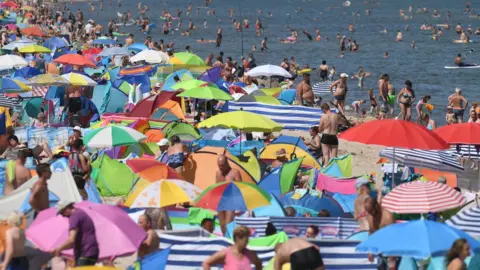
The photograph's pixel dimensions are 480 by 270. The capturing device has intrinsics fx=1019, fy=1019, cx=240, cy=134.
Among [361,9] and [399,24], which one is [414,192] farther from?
[361,9]

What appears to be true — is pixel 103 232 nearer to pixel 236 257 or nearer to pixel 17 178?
pixel 236 257

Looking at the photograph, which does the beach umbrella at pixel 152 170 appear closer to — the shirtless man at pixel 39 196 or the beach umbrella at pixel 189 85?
the shirtless man at pixel 39 196

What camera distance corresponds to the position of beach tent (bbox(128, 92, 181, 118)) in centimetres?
1741

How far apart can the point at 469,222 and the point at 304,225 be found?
1.44m

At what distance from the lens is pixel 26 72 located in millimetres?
21031

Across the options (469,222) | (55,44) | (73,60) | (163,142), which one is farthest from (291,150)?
(55,44)

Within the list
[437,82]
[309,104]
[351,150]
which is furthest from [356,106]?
[437,82]

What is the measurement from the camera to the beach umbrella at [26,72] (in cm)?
2080

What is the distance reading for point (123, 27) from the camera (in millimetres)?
60031

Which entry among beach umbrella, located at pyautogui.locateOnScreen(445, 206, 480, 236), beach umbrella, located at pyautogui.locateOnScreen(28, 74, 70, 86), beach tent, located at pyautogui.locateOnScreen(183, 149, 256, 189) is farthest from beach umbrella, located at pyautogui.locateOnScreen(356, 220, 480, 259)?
beach umbrella, located at pyautogui.locateOnScreen(28, 74, 70, 86)

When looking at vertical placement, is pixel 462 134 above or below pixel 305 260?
below

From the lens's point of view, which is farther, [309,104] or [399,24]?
[399,24]

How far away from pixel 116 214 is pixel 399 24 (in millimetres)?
57406

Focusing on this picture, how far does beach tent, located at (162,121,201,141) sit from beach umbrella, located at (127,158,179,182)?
3291mm
